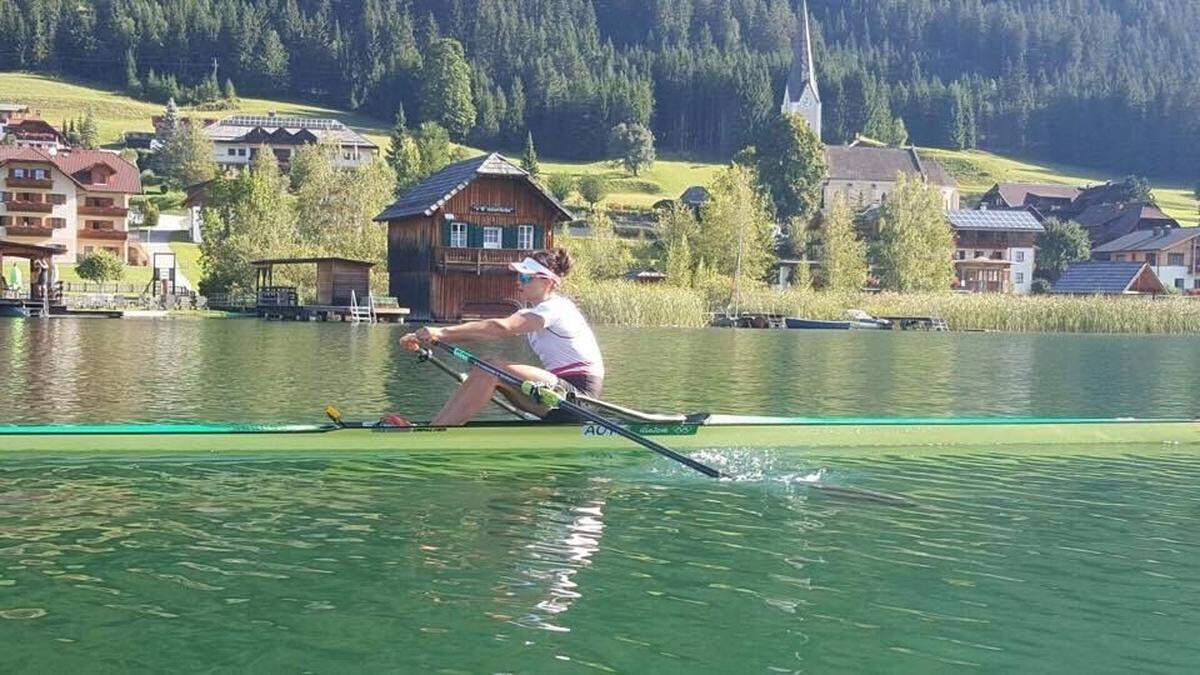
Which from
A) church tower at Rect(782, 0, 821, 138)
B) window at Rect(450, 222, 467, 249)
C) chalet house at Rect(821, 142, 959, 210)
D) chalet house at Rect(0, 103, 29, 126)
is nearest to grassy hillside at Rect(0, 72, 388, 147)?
chalet house at Rect(0, 103, 29, 126)

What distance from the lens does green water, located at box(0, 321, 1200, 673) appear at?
634 centimetres

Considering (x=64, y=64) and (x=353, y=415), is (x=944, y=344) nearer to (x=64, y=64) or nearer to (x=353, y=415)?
(x=353, y=415)

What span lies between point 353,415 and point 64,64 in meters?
182

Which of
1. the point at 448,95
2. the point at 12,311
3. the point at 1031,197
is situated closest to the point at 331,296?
the point at 12,311

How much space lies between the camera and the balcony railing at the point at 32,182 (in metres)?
90.2

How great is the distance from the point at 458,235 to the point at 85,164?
51.6 meters

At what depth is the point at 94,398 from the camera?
17609 millimetres

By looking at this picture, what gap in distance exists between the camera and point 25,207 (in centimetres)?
9044

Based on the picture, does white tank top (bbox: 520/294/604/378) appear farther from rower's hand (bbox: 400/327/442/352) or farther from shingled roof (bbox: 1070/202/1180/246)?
Answer: shingled roof (bbox: 1070/202/1180/246)

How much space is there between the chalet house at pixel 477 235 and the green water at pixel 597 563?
43027 millimetres

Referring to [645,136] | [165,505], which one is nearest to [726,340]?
[165,505]

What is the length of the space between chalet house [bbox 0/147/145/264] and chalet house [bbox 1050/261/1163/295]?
241ft

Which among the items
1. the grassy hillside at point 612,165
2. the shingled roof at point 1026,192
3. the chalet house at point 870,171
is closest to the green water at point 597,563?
the grassy hillside at point 612,165

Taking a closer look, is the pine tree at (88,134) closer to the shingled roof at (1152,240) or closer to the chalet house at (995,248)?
the chalet house at (995,248)
